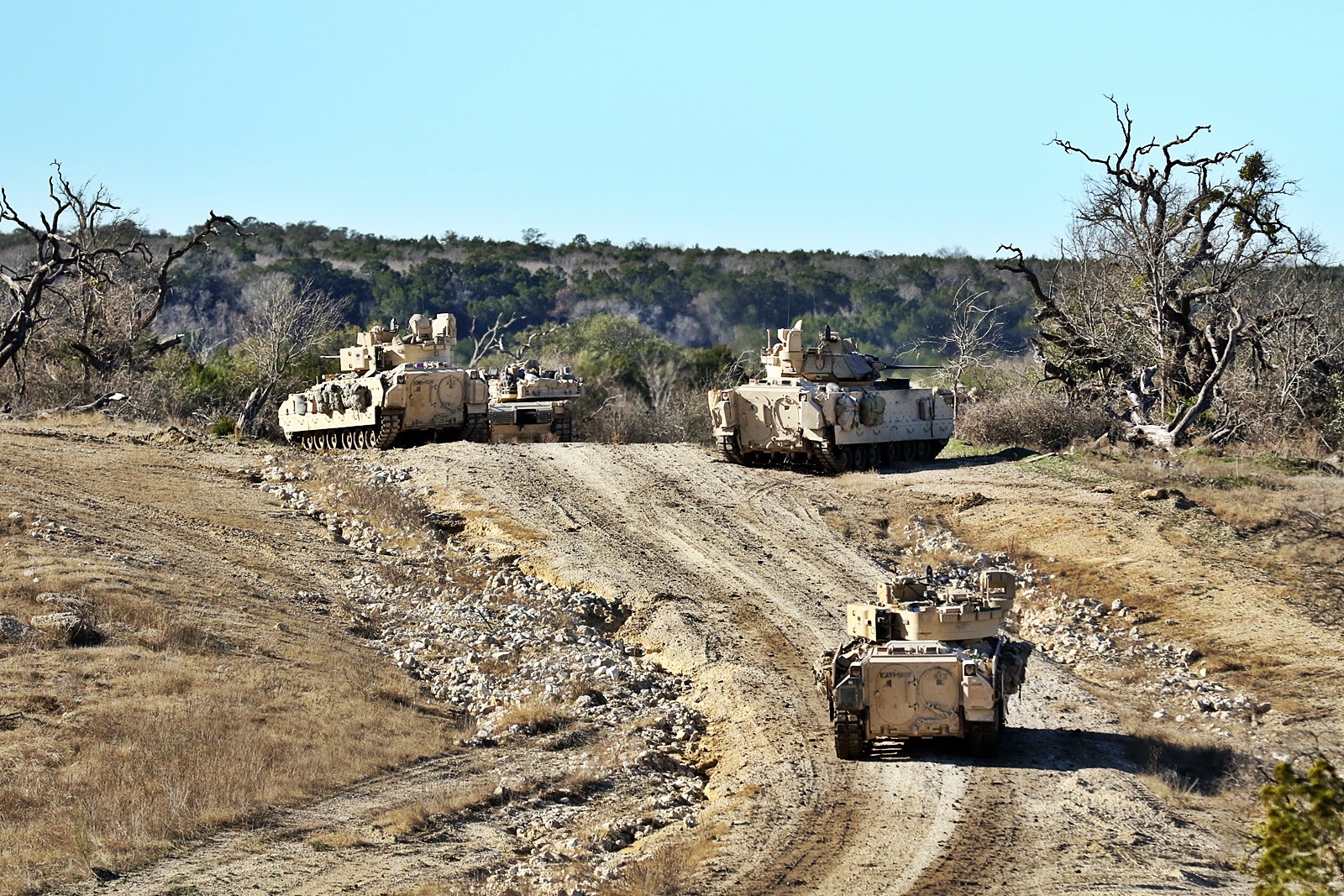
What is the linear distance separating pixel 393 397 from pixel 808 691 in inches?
610

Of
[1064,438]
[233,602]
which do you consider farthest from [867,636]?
[1064,438]

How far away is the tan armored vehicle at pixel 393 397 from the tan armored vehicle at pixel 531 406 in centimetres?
74

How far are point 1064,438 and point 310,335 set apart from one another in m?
20.1

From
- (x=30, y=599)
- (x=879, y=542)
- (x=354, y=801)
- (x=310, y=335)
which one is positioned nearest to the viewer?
(x=354, y=801)

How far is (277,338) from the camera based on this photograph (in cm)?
3966

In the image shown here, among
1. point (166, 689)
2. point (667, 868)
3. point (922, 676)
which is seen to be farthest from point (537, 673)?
point (667, 868)

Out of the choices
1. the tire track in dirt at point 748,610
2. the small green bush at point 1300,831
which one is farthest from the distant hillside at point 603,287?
the small green bush at point 1300,831

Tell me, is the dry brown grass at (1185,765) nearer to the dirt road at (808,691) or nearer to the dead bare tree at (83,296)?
the dirt road at (808,691)

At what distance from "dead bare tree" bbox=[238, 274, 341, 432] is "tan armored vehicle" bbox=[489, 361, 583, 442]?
20.8ft

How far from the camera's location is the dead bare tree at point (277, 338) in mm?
37250

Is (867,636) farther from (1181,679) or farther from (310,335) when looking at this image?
(310,335)

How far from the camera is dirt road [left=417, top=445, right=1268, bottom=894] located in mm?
11367

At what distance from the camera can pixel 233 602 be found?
18250 millimetres

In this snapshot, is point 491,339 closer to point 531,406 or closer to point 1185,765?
point 531,406
